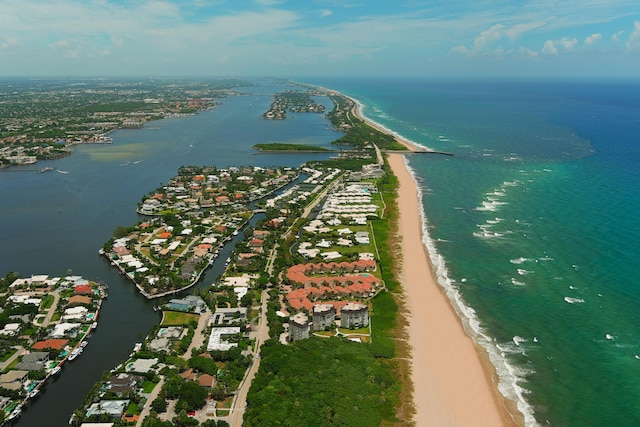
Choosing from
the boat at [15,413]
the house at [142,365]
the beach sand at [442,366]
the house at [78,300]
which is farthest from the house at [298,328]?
the house at [78,300]

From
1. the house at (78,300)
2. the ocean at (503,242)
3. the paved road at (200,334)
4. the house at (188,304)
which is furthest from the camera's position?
the house at (78,300)

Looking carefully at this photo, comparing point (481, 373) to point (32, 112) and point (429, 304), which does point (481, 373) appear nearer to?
point (429, 304)

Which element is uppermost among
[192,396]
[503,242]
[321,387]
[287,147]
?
[287,147]

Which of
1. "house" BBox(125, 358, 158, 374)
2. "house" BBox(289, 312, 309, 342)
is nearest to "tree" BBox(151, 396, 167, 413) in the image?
"house" BBox(125, 358, 158, 374)

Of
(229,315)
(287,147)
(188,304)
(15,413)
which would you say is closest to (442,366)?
(229,315)

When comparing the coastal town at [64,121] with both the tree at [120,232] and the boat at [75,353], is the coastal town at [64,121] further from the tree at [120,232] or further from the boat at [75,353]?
the boat at [75,353]

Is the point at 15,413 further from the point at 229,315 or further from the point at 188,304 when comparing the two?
the point at 229,315
